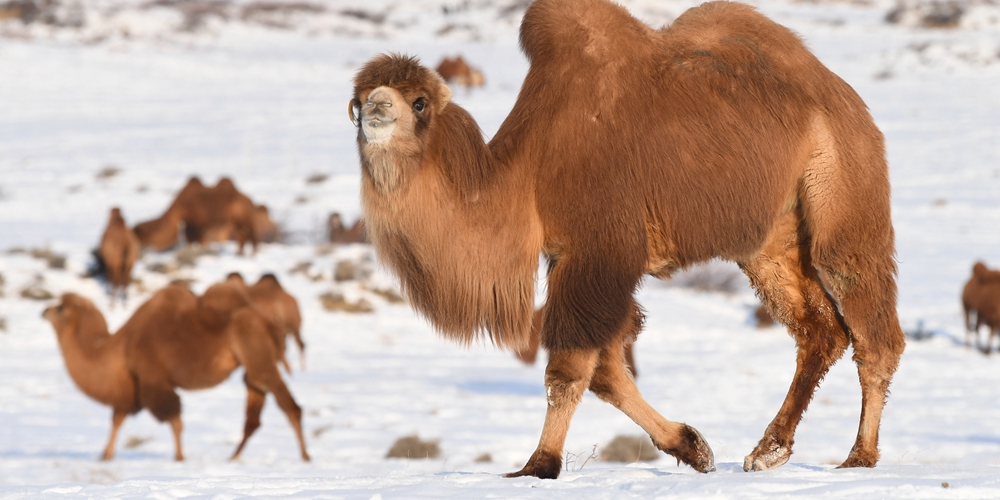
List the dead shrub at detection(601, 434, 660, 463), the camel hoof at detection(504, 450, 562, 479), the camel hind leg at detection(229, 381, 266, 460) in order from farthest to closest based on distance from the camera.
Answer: the dead shrub at detection(601, 434, 660, 463), the camel hind leg at detection(229, 381, 266, 460), the camel hoof at detection(504, 450, 562, 479)

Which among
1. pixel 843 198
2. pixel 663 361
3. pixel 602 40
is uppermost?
pixel 602 40

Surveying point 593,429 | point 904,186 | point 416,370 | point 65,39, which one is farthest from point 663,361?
point 65,39

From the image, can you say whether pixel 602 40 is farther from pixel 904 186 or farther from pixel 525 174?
pixel 904 186

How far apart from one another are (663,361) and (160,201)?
505 inches

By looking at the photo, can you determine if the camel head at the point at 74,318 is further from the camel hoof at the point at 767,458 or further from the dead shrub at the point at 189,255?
the camel hoof at the point at 767,458

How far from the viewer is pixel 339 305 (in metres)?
17.4

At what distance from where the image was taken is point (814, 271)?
5.88 metres

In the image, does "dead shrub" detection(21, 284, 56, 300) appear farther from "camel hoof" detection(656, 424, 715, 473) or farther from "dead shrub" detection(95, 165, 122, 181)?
"camel hoof" detection(656, 424, 715, 473)

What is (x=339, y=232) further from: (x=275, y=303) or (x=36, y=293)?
(x=275, y=303)

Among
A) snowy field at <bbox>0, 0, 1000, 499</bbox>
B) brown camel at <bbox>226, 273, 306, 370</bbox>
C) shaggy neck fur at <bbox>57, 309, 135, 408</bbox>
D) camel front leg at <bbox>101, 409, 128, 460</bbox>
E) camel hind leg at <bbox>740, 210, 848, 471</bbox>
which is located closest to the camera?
snowy field at <bbox>0, 0, 1000, 499</bbox>

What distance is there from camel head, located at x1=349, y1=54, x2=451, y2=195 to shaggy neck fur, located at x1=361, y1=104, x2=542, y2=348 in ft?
0.06

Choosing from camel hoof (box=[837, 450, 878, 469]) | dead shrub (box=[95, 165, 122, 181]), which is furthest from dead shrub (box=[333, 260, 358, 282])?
camel hoof (box=[837, 450, 878, 469])

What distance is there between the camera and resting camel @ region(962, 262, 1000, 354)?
15547 millimetres

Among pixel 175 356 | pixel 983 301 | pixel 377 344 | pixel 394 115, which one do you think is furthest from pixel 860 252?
pixel 377 344
